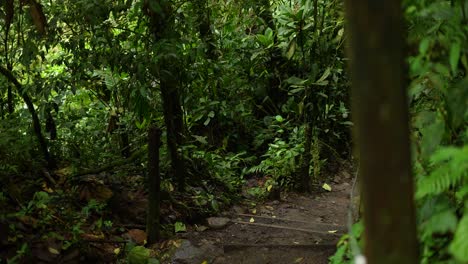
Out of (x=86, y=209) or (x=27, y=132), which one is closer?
(x=86, y=209)

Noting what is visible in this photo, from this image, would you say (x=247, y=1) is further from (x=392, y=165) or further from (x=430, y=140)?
(x=392, y=165)

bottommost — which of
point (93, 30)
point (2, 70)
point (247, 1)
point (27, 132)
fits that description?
point (27, 132)

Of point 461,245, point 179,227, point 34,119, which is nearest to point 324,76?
point 179,227

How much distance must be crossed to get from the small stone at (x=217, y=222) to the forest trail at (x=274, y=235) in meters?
0.01

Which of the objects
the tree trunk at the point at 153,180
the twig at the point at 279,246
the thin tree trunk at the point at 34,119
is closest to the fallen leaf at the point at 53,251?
the tree trunk at the point at 153,180

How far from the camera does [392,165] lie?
1203mm

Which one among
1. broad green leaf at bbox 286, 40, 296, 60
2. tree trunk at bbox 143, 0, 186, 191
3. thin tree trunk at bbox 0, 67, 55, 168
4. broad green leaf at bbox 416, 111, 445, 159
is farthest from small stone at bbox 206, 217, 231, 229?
broad green leaf at bbox 416, 111, 445, 159

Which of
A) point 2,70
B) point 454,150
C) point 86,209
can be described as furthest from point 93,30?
point 454,150

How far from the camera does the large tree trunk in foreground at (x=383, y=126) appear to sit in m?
1.17

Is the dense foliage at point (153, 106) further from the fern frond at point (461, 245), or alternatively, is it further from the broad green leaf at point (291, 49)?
the fern frond at point (461, 245)

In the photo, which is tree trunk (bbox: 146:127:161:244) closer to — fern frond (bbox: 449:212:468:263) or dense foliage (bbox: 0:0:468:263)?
dense foliage (bbox: 0:0:468:263)

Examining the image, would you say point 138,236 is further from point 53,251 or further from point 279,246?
point 279,246

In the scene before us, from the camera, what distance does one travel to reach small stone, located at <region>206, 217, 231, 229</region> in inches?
219

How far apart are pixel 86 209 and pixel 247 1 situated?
11.6ft
